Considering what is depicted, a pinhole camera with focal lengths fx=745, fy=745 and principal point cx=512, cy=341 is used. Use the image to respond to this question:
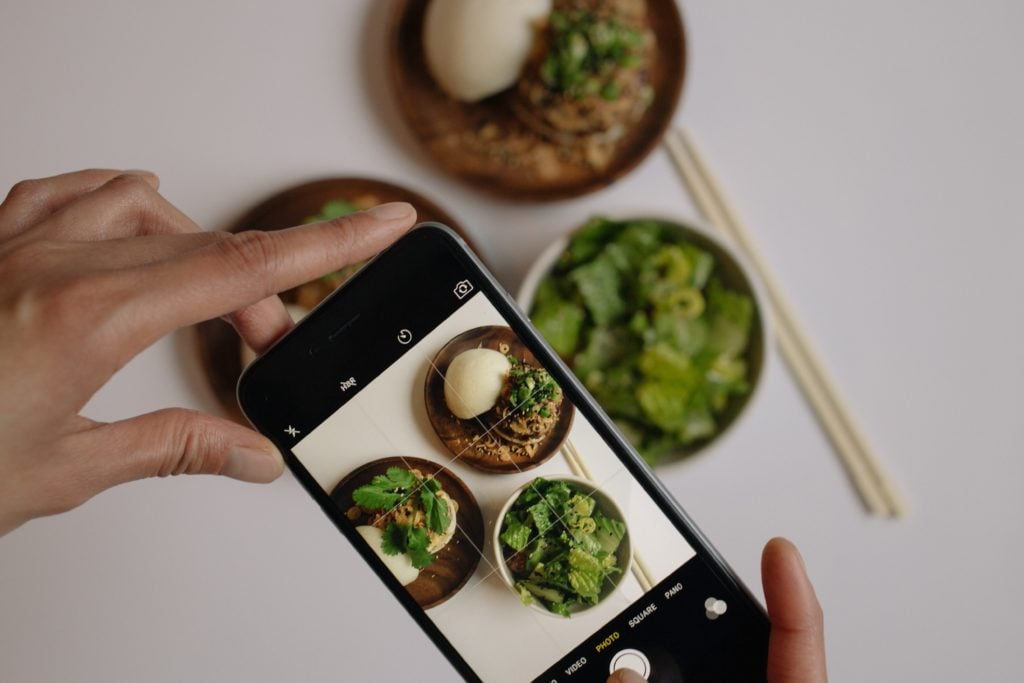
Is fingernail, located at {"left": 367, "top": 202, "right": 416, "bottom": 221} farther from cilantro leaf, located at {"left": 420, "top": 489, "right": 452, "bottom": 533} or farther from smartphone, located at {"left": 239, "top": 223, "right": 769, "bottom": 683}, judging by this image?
cilantro leaf, located at {"left": 420, "top": 489, "right": 452, "bottom": 533}

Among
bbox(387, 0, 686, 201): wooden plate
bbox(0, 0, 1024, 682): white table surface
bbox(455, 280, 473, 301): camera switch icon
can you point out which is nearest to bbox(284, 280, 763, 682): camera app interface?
bbox(455, 280, 473, 301): camera switch icon

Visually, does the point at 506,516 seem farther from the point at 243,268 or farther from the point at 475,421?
the point at 243,268

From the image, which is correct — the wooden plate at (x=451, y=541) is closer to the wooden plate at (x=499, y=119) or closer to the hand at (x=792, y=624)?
the hand at (x=792, y=624)

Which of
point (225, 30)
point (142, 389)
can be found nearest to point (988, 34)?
point (225, 30)

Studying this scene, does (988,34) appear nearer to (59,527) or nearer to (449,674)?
(449,674)

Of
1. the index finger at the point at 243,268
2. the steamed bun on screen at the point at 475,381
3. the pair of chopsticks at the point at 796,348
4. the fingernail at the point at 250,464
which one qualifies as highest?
the index finger at the point at 243,268

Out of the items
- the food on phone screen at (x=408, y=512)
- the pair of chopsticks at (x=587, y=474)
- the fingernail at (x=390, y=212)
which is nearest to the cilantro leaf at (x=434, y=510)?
the food on phone screen at (x=408, y=512)
